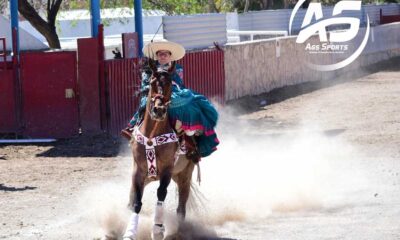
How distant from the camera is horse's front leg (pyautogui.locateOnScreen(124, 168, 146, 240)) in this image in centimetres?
801

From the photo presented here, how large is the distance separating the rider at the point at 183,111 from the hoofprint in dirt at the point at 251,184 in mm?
785

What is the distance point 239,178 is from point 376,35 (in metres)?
24.4

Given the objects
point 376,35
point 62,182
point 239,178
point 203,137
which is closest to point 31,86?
point 62,182

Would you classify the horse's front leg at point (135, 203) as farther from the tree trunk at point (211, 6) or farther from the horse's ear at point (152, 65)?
the tree trunk at point (211, 6)

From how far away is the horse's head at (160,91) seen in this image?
7.86 metres

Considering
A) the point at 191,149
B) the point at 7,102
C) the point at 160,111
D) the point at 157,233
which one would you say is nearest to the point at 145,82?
the point at 191,149

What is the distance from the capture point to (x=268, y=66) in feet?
83.3

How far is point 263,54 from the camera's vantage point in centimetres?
2505

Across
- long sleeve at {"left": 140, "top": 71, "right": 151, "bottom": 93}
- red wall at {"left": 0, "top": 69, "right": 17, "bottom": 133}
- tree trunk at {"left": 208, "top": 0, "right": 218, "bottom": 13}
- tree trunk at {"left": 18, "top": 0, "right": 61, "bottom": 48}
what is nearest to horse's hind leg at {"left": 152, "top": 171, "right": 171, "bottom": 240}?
long sleeve at {"left": 140, "top": 71, "right": 151, "bottom": 93}

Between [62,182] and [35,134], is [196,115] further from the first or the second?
[35,134]

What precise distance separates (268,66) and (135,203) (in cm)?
1752

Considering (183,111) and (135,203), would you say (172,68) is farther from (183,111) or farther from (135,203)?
(135,203)

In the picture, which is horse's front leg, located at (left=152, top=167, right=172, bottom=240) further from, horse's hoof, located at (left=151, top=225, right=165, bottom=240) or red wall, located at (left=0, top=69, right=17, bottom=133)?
red wall, located at (left=0, top=69, right=17, bottom=133)

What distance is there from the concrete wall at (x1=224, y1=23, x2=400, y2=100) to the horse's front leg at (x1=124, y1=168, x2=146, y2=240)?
14260 mm
